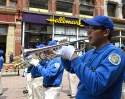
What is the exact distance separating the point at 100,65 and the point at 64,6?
17.2 meters

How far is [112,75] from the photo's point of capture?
1568mm

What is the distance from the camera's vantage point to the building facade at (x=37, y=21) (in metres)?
15.5

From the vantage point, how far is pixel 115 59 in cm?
162

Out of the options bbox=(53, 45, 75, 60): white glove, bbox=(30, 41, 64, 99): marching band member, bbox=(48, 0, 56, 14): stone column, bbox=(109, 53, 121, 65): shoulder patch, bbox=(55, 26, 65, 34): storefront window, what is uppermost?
bbox=(48, 0, 56, 14): stone column

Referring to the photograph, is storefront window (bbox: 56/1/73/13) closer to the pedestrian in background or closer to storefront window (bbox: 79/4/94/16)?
storefront window (bbox: 79/4/94/16)

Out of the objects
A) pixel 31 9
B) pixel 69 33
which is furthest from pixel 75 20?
pixel 31 9

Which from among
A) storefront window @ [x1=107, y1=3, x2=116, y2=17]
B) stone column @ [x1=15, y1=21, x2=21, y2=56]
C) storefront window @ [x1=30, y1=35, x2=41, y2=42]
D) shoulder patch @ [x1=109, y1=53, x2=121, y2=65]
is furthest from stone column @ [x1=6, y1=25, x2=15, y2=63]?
shoulder patch @ [x1=109, y1=53, x2=121, y2=65]

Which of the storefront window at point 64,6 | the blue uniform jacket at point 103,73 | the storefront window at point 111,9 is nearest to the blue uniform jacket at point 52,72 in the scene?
the blue uniform jacket at point 103,73

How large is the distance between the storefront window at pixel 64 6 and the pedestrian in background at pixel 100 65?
1642 cm

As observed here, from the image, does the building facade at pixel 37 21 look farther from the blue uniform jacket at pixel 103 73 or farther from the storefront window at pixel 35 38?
the blue uniform jacket at pixel 103 73

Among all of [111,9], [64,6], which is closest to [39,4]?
[64,6]

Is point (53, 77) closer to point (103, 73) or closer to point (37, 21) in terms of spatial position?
point (103, 73)

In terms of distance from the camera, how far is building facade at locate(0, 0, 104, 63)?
50.8 feet

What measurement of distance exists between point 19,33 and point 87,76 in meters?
14.7
